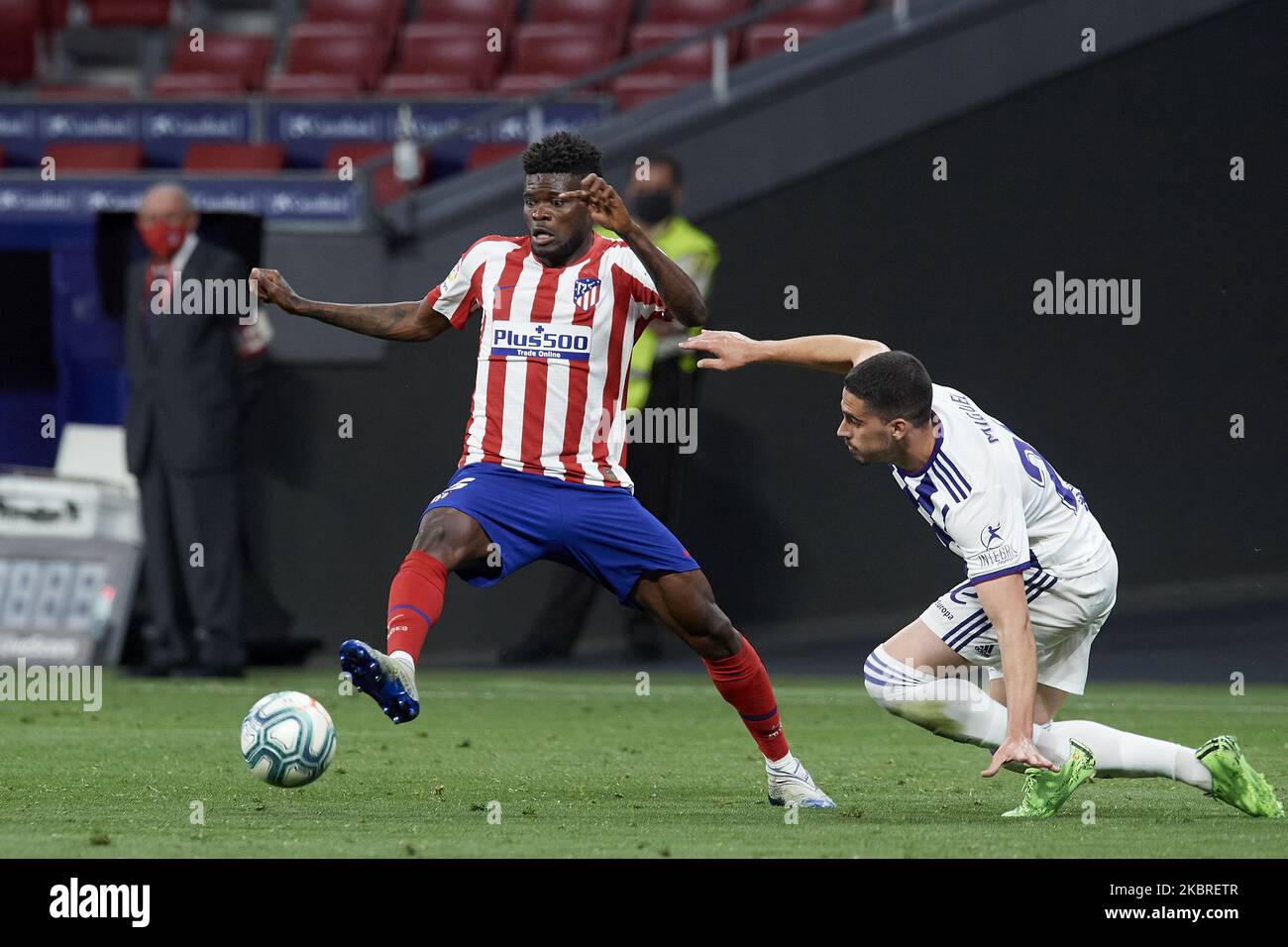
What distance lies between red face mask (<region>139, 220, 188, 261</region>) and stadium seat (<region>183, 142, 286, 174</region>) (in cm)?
395

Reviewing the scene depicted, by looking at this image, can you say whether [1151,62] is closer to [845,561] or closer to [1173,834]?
[845,561]

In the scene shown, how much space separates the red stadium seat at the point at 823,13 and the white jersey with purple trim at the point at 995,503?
6.70 metres

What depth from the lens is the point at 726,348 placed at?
5.84m

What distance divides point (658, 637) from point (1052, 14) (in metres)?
4.21

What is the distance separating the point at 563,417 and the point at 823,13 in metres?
7.10

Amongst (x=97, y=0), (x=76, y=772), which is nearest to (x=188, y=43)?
(x=97, y=0)

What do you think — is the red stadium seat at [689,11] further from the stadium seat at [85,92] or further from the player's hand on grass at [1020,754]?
the player's hand on grass at [1020,754]

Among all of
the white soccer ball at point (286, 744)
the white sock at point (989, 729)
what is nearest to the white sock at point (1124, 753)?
the white sock at point (989, 729)

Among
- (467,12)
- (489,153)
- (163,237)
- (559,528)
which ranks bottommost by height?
(559,528)

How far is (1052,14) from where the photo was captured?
11.2 metres

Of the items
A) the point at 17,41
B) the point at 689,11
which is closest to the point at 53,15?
the point at 17,41

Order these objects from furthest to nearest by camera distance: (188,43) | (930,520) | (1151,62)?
(188,43)
(1151,62)
(930,520)

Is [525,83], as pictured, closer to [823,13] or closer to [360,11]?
[360,11]

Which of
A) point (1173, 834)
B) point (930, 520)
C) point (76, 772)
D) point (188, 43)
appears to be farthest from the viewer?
point (188, 43)
